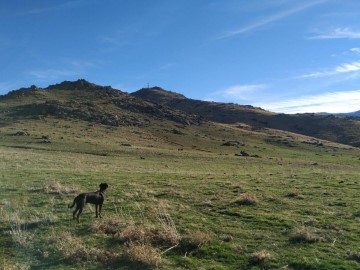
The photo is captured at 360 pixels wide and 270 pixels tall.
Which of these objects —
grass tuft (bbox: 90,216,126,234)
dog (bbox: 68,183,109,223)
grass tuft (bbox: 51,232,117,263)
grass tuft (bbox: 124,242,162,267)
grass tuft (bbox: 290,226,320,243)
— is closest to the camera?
grass tuft (bbox: 124,242,162,267)

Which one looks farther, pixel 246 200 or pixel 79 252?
pixel 246 200

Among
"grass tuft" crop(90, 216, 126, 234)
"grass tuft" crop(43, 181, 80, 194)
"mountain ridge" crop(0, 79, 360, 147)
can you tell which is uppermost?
"mountain ridge" crop(0, 79, 360, 147)

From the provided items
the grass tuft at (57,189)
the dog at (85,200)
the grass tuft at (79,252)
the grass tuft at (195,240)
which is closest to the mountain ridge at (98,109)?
the grass tuft at (57,189)

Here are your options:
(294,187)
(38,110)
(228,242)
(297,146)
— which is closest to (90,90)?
(38,110)

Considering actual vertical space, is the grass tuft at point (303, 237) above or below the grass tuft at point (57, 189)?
below

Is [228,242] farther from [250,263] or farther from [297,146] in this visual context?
[297,146]

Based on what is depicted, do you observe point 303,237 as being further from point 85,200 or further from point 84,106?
point 84,106

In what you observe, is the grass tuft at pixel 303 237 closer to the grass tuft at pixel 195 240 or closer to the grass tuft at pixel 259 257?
the grass tuft at pixel 259 257

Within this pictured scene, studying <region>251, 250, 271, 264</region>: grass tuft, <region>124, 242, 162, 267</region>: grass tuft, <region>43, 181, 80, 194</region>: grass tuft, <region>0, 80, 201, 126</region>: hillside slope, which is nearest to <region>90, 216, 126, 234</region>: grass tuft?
<region>124, 242, 162, 267</region>: grass tuft

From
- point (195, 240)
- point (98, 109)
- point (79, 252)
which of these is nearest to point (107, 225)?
point (79, 252)

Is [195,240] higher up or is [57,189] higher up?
[57,189]

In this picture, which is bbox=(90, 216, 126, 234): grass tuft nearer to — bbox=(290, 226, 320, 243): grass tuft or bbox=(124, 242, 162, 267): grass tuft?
bbox=(124, 242, 162, 267): grass tuft

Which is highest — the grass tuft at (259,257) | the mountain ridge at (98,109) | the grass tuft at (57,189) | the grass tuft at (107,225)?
the mountain ridge at (98,109)

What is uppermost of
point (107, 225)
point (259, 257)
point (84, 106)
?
point (84, 106)
